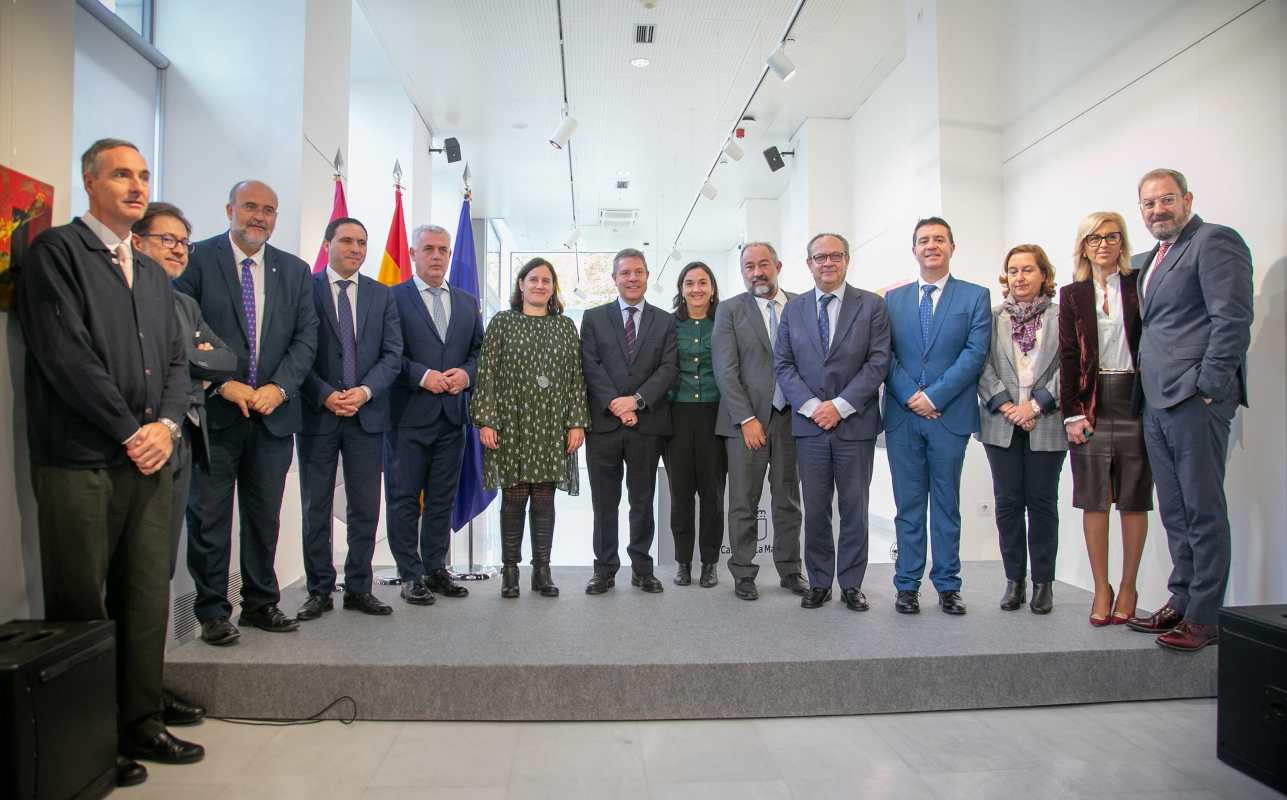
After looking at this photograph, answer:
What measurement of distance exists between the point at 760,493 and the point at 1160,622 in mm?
1539

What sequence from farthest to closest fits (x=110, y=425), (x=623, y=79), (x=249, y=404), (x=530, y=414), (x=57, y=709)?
(x=623, y=79) < (x=530, y=414) < (x=249, y=404) < (x=110, y=425) < (x=57, y=709)

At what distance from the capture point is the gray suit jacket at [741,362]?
3336 millimetres

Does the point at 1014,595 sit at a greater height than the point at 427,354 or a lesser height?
lesser

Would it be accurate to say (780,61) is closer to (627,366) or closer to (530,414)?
(627,366)

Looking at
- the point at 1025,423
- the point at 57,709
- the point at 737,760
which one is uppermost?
the point at 1025,423

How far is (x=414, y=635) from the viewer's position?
2725 millimetres

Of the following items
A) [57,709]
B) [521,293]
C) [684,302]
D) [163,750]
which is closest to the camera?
[57,709]

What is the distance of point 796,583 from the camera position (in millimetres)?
3400

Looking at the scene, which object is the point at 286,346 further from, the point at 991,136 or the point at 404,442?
the point at 991,136

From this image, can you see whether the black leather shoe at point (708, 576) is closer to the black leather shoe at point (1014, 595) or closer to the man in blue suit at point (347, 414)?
the black leather shoe at point (1014, 595)

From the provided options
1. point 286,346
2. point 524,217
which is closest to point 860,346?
point 286,346

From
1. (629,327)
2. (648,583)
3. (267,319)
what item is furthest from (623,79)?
(648,583)

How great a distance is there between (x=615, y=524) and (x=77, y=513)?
1958mm

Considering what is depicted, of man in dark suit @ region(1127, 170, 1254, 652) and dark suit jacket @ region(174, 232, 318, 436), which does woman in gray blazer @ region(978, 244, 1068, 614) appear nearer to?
Answer: man in dark suit @ region(1127, 170, 1254, 652)
